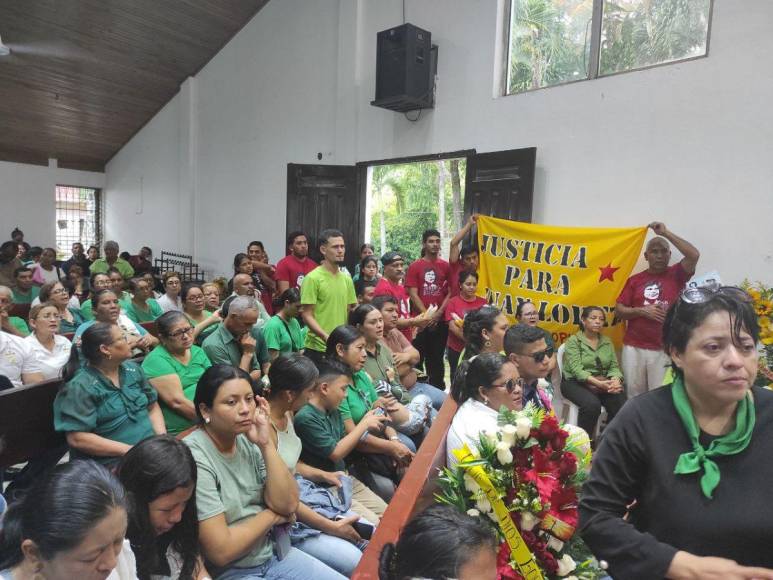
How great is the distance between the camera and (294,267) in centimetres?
586

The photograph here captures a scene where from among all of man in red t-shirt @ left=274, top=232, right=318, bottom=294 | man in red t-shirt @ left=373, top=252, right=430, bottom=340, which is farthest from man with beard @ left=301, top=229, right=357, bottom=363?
man in red t-shirt @ left=274, top=232, right=318, bottom=294

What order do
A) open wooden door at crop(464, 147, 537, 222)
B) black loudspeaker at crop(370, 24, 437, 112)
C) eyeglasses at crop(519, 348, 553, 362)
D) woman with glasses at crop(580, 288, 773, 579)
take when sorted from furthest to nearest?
black loudspeaker at crop(370, 24, 437, 112)
open wooden door at crop(464, 147, 537, 222)
eyeglasses at crop(519, 348, 553, 362)
woman with glasses at crop(580, 288, 773, 579)

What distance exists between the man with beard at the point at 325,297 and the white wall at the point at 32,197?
1002cm

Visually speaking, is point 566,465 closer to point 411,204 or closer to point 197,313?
point 197,313

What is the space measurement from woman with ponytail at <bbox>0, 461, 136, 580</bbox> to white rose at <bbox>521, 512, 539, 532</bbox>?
1102 mm

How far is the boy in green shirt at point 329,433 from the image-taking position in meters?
2.68

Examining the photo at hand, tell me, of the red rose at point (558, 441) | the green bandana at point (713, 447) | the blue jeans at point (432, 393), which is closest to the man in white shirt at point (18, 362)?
the blue jeans at point (432, 393)

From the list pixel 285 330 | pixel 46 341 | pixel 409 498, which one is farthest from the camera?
pixel 285 330

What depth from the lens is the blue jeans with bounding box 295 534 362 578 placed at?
2.22 metres

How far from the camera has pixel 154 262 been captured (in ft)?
35.9

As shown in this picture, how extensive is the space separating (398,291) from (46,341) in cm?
284

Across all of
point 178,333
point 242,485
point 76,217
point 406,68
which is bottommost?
point 242,485

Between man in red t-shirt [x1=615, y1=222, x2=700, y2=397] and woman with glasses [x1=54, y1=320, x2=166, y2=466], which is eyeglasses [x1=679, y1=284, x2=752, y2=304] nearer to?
woman with glasses [x1=54, y1=320, x2=166, y2=466]

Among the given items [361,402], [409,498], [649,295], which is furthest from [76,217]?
[409,498]
